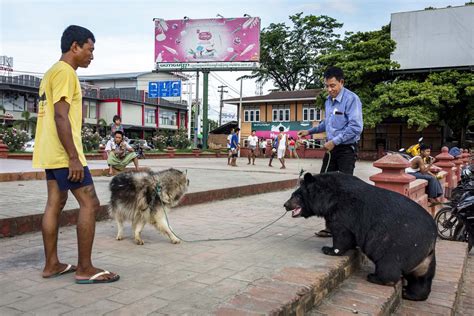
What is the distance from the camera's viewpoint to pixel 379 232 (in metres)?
3.51

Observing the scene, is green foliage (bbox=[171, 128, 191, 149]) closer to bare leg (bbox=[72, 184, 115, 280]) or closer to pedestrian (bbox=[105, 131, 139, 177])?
pedestrian (bbox=[105, 131, 139, 177])

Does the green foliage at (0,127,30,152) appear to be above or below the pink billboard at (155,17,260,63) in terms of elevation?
below

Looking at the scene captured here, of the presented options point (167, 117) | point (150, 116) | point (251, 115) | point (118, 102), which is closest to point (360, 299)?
point (251, 115)

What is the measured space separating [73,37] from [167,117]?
52.4m

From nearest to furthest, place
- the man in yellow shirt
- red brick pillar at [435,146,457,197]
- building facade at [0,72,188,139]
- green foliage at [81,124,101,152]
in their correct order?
the man in yellow shirt
red brick pillar at [435,146,457,197]
green foliage at [81,124,101,152]
building facade at [0,72,188,139]

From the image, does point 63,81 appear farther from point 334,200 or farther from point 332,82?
point 332,82

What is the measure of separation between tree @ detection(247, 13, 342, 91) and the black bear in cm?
3547

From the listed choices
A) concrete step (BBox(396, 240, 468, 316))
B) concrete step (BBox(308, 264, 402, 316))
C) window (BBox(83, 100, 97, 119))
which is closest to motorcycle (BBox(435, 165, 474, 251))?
concrete step (BBox(396, 240, 468, 316))

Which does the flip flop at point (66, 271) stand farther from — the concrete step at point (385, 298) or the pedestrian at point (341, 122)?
the pedestrian at point (341, 122)

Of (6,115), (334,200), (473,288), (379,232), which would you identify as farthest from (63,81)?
(6,115)

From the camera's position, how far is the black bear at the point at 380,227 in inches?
136

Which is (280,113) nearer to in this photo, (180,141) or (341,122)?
(180,141)

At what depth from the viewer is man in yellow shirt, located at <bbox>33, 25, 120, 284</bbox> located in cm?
283

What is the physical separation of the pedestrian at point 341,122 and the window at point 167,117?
50109 millimetres
